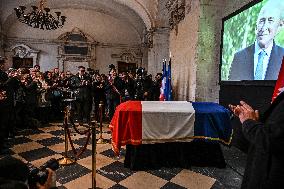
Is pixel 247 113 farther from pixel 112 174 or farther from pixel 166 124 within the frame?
pixel 112 174

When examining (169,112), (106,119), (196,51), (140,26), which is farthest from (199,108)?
(140,26)

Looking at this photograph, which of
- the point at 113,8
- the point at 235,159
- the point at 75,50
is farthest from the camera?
the point at 75,50

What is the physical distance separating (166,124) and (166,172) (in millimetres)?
718

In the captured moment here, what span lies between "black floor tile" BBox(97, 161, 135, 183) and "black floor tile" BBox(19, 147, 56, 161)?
51.3 inches

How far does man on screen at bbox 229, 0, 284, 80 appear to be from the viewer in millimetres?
3489

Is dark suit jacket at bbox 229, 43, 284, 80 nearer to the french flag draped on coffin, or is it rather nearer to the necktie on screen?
the necktie on screen

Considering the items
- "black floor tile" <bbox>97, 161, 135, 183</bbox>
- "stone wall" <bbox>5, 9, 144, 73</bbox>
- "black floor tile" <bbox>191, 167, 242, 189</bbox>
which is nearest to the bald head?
"black floor tile" <bbox>191, 167, 242, 189</bbox>

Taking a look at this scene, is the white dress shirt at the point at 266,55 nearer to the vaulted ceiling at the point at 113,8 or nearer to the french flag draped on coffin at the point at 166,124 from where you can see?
the french flag draped on coffin at the point at 166,124

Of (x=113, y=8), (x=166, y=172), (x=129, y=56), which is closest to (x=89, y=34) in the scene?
(x=113, y=8)

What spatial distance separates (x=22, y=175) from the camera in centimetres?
110

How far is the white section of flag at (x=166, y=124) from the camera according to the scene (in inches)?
140

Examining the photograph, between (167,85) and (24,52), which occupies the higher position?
(24,52)

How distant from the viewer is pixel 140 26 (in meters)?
16.3

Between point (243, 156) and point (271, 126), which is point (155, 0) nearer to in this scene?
point (243, 156)
